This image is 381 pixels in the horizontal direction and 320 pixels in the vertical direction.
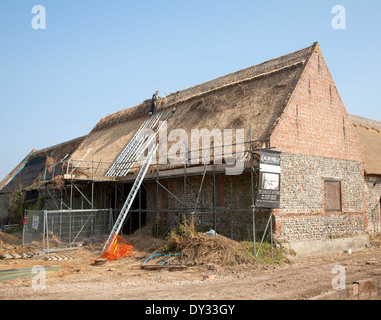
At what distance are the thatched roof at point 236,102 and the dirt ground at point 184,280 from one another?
5407 mm

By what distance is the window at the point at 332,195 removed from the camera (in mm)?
16438

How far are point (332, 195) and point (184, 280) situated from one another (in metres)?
8.87

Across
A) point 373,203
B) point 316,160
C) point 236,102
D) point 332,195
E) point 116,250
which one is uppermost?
point 236,102

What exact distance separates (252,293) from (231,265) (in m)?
3.31

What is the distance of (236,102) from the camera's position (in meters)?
18.3

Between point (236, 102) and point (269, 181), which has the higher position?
point (236, 102)

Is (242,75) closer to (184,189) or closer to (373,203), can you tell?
(184,189)

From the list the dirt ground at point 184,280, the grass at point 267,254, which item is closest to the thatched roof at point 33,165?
the dirt ground at point 184,280

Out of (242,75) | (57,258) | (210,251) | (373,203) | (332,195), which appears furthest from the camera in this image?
(242,75)

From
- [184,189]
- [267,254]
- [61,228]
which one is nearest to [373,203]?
[267,254]

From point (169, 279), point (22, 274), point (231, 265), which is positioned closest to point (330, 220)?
point (231, 265)

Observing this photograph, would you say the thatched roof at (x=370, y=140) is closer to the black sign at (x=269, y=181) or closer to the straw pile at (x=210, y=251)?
the black sign at (x=269, y=181)

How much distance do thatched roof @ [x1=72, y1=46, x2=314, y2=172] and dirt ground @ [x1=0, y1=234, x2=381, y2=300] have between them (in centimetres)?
541

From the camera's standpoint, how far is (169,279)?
1096cm
